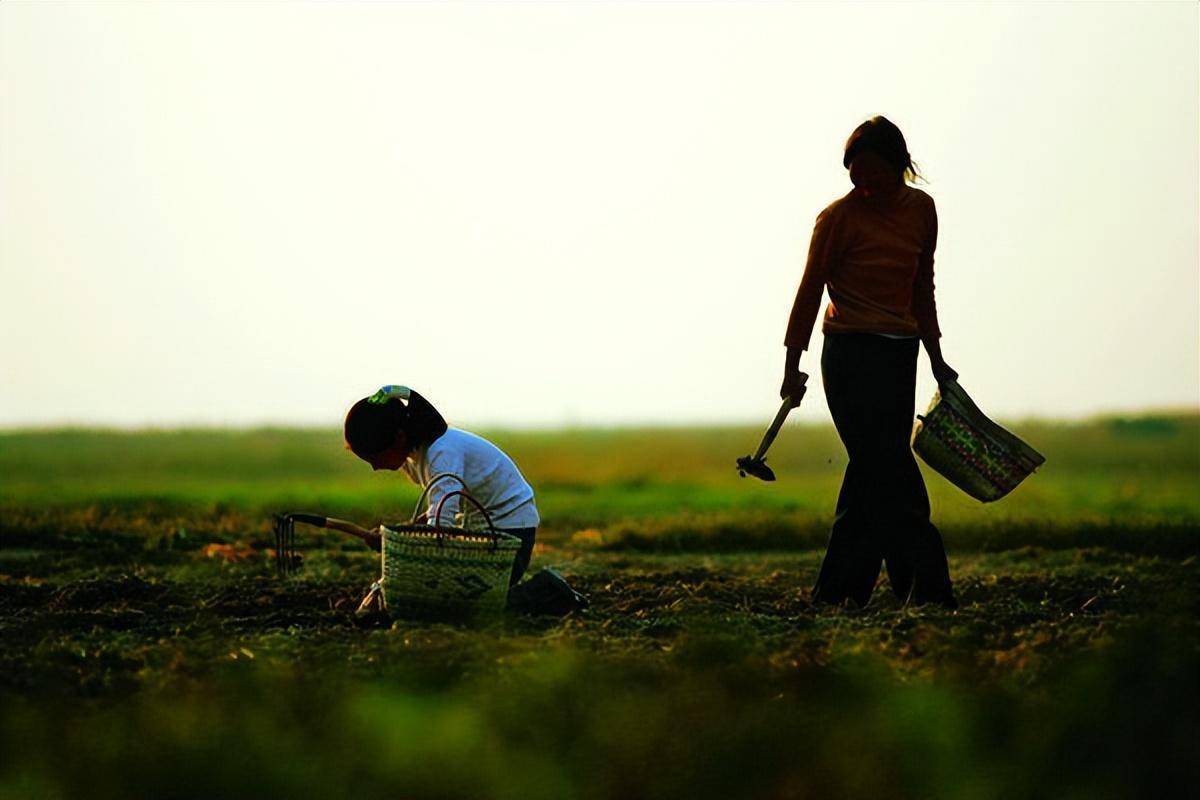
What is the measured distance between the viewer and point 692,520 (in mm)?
13930

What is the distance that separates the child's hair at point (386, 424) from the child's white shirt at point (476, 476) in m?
0.08

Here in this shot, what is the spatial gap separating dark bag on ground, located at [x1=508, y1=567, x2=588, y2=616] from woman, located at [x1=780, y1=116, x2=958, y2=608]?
1280 millimetres

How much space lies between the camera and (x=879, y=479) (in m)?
8.08

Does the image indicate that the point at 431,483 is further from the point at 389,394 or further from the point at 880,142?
the point at 880,142

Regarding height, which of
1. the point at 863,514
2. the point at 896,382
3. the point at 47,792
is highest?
the point at 896,382

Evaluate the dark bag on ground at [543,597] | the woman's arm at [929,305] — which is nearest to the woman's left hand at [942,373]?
the woman's arm at [929,305]

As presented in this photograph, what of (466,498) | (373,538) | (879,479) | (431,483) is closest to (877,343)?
(879,479)

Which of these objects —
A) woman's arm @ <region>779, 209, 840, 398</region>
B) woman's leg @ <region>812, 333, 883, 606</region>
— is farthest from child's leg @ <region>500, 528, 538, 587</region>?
woman's leg @ <region>812, 333, 883, 606</region>

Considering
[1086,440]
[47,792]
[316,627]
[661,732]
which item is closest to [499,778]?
[661,732]

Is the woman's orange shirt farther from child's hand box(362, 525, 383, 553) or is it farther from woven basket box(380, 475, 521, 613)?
child's hand box(362, 525, 383, 553)

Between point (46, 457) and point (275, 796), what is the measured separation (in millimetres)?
25264

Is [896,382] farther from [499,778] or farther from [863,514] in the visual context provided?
[499,778]

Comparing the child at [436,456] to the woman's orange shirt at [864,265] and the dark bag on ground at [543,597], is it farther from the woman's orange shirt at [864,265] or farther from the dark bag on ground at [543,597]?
the woman's orange shirt at [864,265]

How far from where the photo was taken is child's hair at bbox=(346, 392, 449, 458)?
24.1 ft
